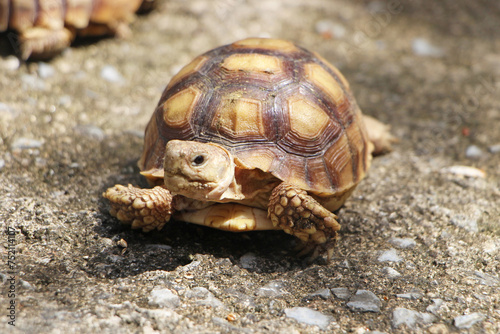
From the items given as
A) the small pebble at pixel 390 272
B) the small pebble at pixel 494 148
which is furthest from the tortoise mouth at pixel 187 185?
the small pebble at pixel 494 148

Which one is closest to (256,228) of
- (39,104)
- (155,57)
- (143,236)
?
(143,236)

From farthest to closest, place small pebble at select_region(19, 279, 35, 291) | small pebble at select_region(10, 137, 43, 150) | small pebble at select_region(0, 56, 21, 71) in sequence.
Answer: small pebble at select_region(0, 56, 21, 71) < small pebble at select_region(10, 137, 43, 150) < small pebble at select_region(19, 279, 35, 291)

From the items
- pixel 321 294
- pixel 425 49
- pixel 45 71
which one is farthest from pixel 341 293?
pixel 425 49

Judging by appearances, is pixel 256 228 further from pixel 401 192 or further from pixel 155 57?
pixel 155 57

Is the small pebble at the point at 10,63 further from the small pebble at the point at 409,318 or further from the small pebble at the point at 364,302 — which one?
the small pebble at the point at 409,318

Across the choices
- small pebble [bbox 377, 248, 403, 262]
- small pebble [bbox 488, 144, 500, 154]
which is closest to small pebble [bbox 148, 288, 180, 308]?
small pebble [bbox 377, 248, 403, 262]

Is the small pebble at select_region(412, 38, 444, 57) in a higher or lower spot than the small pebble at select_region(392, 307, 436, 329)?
higher

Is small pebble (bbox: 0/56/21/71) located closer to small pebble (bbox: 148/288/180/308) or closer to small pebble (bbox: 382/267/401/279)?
small pebble (bbox: 148/288/180/308)
